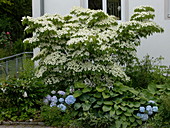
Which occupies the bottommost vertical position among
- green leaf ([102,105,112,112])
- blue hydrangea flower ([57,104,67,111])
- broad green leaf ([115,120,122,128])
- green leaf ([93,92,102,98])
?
broad green leaf ([115,120,122,128])

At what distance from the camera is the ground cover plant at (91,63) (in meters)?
5.98

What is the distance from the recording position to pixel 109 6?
9.81 metres

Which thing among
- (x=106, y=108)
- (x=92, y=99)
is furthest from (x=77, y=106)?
(x=106, y=108)

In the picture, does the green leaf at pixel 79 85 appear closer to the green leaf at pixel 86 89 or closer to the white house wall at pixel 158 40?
the green leaf at pixel 86 89

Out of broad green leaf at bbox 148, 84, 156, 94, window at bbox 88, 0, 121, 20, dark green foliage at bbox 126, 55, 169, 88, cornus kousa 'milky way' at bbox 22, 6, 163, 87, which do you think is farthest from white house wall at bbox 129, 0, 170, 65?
broad green leaf at bbox 148, 84, 156, 94

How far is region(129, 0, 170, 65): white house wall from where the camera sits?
9.10 meters

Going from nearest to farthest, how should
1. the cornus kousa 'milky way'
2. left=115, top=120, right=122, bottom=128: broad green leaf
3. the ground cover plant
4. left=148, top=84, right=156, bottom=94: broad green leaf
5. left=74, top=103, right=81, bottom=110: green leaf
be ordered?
left=115, top=120, right=122, bottom=128: broad green leaf
the ground cover plant
left=74, top=103, right=81, bottom=110: green leaf
the cornus kousa 'milky way'
left=148, top=84, right=156, bottom=94: broad green leaf

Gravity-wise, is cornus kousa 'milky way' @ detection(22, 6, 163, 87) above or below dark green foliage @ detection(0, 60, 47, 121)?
above

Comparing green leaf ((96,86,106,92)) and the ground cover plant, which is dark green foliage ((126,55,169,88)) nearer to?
the ground cover plant

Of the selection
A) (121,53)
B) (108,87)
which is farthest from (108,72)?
(121,53)

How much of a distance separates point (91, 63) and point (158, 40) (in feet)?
11.3

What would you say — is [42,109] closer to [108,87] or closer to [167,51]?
[108,87]

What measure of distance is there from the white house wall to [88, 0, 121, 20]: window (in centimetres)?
60

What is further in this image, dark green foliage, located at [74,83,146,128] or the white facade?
the white facade
